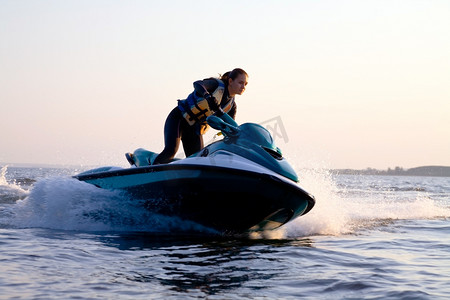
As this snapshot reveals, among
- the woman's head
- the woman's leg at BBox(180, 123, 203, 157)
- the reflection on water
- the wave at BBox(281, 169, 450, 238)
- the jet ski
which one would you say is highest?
the woman's head

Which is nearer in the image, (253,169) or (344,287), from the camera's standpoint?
(344,287)

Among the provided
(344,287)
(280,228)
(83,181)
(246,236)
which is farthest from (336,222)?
(344,287)

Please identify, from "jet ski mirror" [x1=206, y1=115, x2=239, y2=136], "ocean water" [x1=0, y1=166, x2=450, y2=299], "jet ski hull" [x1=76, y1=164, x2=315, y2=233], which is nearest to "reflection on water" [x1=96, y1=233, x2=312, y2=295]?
"ocean water" [x1=0, y1=166, x2=450, y2=299]

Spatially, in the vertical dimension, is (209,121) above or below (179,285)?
above

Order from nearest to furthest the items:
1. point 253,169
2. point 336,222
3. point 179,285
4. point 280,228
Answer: point 179,285 → point 253,169 → point 280,228 → point 336,222

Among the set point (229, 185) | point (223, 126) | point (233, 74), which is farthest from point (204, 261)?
point (233, 74)

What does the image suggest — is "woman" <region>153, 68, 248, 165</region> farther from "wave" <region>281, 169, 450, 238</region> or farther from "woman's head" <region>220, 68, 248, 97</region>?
"wave" <region>281, 169, 450, 238</region>

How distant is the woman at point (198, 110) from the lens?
21.1ft

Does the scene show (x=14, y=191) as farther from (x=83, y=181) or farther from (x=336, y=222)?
(x=336, y=222)

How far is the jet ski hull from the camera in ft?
18.2

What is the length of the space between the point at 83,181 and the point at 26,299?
151 inches

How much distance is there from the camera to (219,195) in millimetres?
5707

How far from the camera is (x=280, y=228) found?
271 inches

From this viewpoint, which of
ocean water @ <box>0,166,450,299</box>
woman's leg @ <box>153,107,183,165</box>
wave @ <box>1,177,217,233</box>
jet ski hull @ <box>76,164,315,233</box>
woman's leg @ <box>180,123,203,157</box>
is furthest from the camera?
woman's leg @ <box>180,123,203,157</box>
